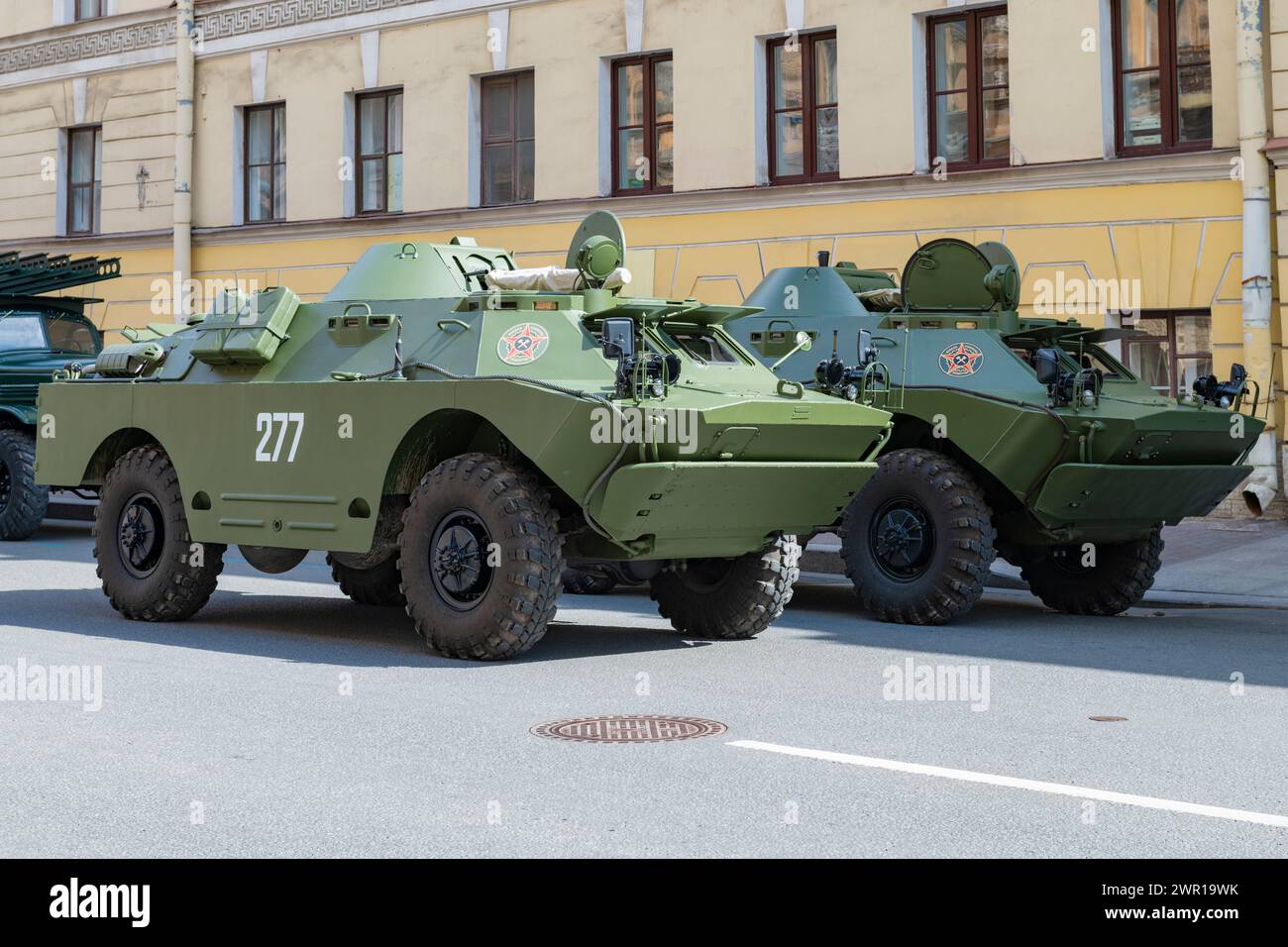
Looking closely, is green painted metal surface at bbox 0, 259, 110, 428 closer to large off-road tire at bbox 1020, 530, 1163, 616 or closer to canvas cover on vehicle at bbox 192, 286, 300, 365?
canvas cover on vehicle at bbox 192, 286, 300, 365

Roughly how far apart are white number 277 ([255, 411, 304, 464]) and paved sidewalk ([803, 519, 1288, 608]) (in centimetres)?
599

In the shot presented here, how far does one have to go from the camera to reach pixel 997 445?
450 inches

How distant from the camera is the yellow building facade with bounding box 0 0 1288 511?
1808cm

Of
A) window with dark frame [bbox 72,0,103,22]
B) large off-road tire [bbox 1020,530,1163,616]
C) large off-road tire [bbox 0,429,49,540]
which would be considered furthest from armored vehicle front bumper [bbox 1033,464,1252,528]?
window with dark frame [bbox 72,0,103,22]

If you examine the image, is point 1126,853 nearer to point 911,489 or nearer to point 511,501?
point 511,501

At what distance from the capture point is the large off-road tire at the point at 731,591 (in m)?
10.5

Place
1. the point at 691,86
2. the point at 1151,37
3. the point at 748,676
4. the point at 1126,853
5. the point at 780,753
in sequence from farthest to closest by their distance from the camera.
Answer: the point at 691,86, the point at 1151,37, the point at 748,676, the point at 780,753, the point at 1126,853

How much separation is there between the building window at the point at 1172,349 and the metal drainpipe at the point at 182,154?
44.0 ft

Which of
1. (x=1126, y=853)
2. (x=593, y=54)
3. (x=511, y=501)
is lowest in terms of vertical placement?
(x=1126, y=853)

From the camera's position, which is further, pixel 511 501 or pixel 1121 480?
pixel 1121 480

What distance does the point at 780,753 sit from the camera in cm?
688

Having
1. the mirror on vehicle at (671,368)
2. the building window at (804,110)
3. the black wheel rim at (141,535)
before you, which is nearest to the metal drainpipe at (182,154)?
the building window at (804,110)

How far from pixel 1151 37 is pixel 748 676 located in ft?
37.9

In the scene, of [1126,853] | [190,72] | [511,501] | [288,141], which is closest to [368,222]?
[288,141]
